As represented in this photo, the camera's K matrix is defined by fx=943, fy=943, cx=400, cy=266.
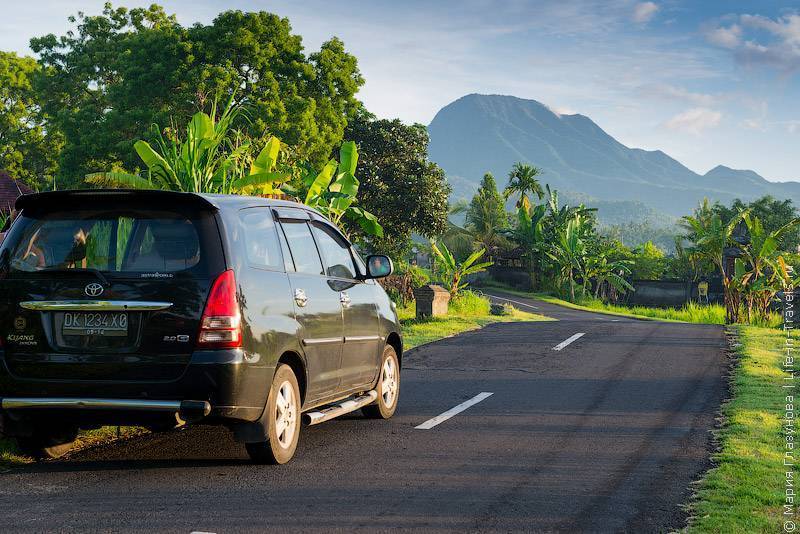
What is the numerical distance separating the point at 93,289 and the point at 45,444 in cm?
162

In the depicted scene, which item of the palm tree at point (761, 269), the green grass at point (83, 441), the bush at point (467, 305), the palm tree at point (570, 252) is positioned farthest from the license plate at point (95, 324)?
the palm tree at point (570, 252)

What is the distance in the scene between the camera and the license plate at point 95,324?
633cm

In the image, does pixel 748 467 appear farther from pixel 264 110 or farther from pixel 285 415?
pixel 264 110

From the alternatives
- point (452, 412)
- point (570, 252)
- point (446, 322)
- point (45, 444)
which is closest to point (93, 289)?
point (45, 444)

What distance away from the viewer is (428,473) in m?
6.84

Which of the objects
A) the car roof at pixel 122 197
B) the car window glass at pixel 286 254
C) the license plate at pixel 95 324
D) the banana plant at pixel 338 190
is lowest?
the license plate at pixel 95 324

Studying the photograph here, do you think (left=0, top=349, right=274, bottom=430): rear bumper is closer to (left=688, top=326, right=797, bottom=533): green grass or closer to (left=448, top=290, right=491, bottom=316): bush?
(left=688, top=326, right=797, bottom=533): green grass

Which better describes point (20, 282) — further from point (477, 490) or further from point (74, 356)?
point (477, 490)

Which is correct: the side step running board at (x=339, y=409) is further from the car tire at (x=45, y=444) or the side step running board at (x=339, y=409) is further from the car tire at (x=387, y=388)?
the car tire at (x=45, y=444)

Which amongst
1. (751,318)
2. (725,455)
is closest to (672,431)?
(725,455)

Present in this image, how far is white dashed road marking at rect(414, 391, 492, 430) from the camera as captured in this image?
8.94 metres

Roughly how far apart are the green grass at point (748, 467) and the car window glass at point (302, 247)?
3489 mm

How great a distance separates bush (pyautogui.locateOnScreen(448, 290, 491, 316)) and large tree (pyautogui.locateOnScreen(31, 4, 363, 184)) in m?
15.8

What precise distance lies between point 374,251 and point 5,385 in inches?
1417
